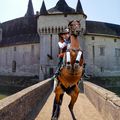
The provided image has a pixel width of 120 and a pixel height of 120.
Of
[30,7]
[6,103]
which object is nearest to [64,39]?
[6,103]

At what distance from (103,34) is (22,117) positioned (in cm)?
3673

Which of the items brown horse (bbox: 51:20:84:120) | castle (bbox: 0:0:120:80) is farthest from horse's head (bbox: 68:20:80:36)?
castle (bbox: 0:0:120:80)

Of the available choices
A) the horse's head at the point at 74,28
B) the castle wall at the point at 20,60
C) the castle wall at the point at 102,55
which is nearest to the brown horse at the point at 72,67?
the horse's head at the point at 74,28

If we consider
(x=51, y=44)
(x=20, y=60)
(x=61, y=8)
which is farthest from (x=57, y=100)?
(x=20, y=60)

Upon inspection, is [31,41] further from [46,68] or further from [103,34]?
[103,34]

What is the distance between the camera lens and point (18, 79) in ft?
141

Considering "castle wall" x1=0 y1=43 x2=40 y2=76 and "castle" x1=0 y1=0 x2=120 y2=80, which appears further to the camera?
"castle wall" x1=0 y1=43 x2=40 y2=76

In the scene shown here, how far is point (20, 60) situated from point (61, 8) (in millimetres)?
10836

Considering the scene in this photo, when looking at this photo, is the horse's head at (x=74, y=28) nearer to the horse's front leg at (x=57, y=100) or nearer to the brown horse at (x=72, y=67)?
the brown horse at (x=72, y=67)

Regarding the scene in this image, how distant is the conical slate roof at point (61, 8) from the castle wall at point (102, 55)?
4563 millimetres

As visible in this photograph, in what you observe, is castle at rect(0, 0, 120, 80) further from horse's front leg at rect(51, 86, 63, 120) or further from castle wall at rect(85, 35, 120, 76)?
horse's front leg at rect(51, 86, 63, 120)

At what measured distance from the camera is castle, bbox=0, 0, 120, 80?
3978cm

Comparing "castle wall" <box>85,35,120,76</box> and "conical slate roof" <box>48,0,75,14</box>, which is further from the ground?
"conical slate roof" <box>48,0,75,14</box>

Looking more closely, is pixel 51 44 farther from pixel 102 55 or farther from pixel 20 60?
pixel 20 60
